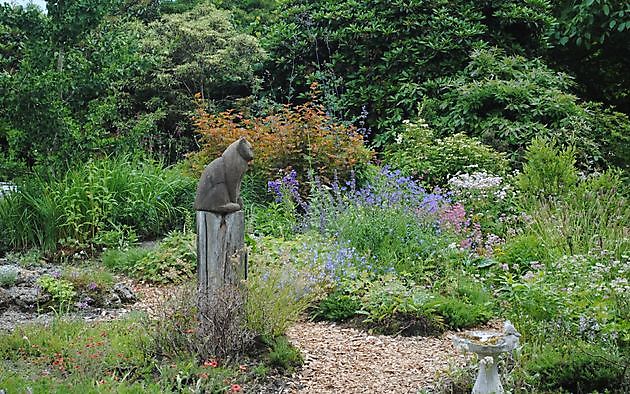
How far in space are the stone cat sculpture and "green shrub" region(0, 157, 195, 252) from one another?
3.65 metres

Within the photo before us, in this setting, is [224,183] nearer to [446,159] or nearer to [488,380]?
[488,380]

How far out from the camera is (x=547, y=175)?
27.8 ft

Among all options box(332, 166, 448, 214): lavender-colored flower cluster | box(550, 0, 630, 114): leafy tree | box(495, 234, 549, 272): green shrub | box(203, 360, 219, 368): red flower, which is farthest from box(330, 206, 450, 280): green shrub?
box(550, 0, 630, 114): leafy tree

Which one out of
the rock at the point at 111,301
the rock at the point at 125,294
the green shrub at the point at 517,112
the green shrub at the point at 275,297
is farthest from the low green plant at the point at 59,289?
the green shrub at the point at 517,112

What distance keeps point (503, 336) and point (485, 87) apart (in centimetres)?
686

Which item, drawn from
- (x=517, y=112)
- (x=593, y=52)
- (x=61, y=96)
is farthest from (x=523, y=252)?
(x=593, y=52)

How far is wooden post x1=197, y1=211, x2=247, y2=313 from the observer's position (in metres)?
4.84

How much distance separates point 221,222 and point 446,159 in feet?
17.1

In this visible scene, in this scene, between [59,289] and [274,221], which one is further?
[274,221]

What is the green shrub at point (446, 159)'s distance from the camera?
9.42 meters

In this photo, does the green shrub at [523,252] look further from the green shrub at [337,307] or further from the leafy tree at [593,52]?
the leafy tree at [593,52]

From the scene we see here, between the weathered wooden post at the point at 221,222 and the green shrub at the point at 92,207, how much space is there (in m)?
3.57

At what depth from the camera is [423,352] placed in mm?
5254

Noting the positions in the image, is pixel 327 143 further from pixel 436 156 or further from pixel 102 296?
pixel 102 296
